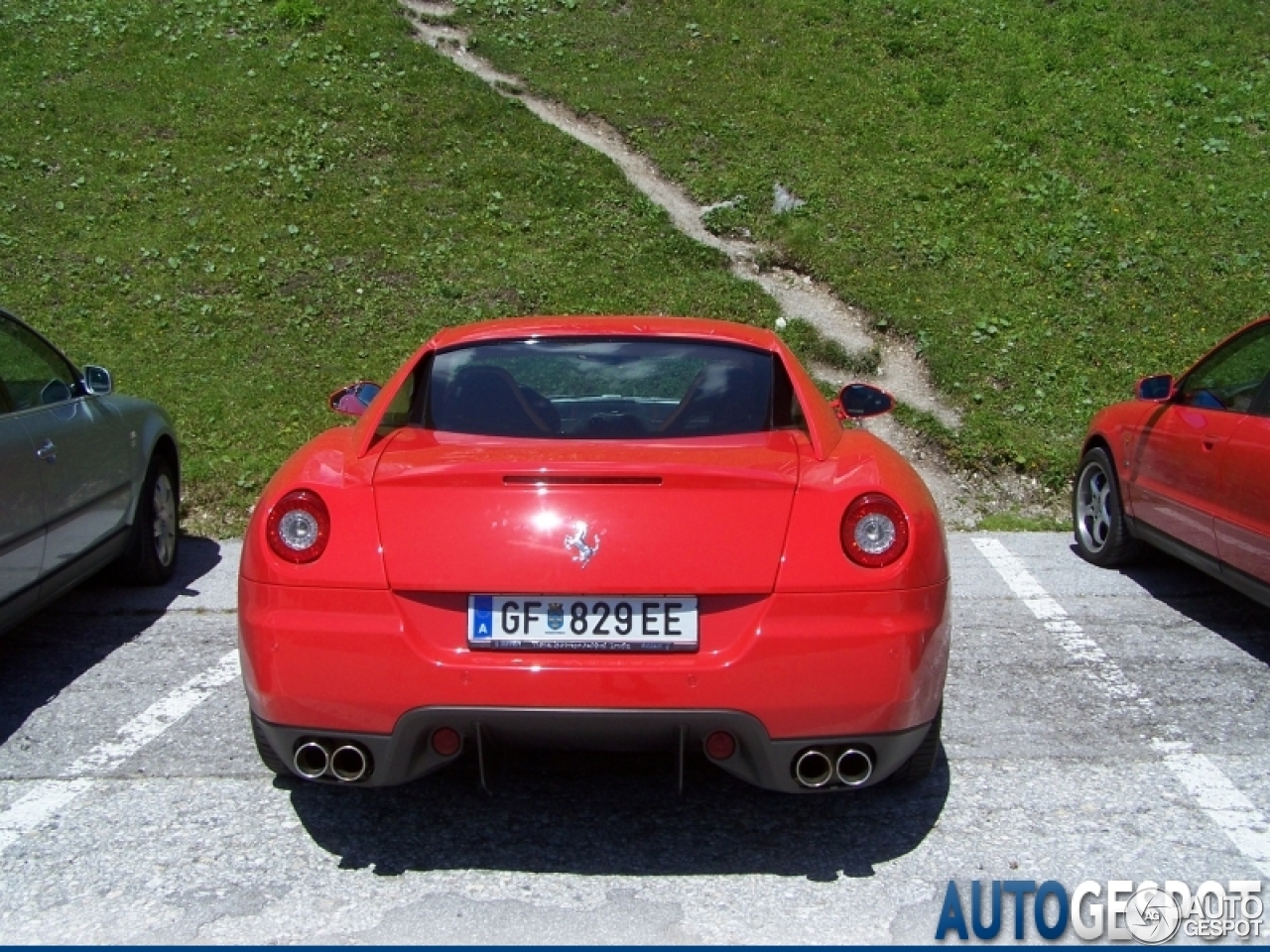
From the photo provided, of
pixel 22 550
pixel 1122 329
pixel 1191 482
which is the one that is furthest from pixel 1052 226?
pixel 22 550

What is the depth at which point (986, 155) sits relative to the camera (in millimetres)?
14094

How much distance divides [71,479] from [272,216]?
7.37 metres

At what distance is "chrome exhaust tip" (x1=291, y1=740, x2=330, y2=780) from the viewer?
3.44 meters

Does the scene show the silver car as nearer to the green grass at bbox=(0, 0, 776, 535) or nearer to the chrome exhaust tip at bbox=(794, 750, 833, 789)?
the green grass at bbox=(0, 0, 776, 535)

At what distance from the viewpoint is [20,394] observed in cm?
559

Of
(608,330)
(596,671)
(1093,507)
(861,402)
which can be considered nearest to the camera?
(596,671)

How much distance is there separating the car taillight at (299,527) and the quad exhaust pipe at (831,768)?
1365 mm

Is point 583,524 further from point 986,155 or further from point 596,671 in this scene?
point 986,155

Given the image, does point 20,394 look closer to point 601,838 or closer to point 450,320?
point 601,838

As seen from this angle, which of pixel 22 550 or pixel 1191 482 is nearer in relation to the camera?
pixel 22 550

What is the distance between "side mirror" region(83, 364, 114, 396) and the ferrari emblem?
149 inches

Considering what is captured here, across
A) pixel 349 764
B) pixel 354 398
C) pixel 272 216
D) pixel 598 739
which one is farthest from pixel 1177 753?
pixel 272 216

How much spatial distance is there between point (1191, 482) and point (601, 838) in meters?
3.68

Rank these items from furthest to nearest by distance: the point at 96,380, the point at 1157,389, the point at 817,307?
the point at 817,307 → the point at 1157,389 → the point at 96,380
